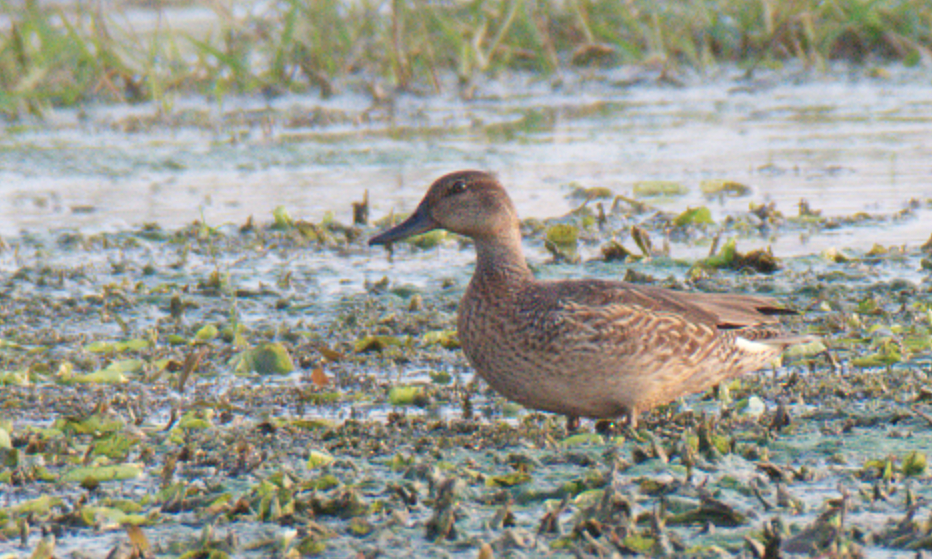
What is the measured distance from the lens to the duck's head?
209 inches

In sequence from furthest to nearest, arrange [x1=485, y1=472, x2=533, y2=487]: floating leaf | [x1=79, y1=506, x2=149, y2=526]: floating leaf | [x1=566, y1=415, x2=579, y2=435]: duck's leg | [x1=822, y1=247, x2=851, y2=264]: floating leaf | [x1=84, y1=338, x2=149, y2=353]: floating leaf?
1. [x1=822, y1=247, x2=851, y2=264]: floating leaf
2. [x1=84, y1=338, x2=149, y2=353]: floating leaf
3. [x1=566, y1=415, x2=579, y2=435]: duck's leg
4. [x1=485, y1=472, x2=533, y2=487]: floating leaf
5. [x1=79, y1=506, x2=149, y2=526]: floating leaf

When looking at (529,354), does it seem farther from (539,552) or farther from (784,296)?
(784,296)

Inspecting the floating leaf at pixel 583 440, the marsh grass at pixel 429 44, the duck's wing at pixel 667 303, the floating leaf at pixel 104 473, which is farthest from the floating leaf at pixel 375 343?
the marsh grass at pixel 429 44

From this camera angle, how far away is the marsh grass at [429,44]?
1269 centimetres

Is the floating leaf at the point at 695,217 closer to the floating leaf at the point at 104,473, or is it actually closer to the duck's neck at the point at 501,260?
the duck's neck at the point at 501,260

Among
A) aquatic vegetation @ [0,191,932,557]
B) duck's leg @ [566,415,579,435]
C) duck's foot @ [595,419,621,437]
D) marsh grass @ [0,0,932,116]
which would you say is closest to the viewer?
aquatic vegetation @ [0,191,932,557]

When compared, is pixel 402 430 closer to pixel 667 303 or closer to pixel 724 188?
pixel 667 303

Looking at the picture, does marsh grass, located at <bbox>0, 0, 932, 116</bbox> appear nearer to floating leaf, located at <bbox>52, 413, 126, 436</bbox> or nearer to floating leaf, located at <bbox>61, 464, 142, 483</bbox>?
floating leaf, located at <bbox>52, 413, 126, 436</bbox>

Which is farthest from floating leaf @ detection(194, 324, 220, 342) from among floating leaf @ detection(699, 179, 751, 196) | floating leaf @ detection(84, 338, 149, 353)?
floating leaf @ detection(699, 179, 751, 196)

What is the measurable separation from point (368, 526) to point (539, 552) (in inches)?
18.2

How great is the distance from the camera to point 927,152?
34.4ft

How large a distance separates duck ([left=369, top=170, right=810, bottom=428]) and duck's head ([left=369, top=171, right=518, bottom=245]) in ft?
0.22

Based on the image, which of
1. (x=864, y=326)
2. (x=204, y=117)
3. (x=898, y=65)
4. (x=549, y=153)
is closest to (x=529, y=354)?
(x=864, y=326)

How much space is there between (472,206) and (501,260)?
28cm
